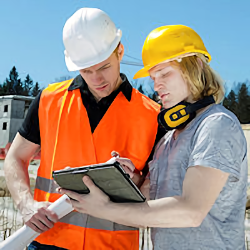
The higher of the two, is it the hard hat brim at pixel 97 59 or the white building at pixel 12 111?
the white building at pixel 12 111

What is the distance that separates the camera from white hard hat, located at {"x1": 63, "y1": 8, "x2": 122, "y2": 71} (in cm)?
280

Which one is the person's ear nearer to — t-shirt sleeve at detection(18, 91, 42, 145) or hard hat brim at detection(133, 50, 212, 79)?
hard hat brim at detection(133, 50, 212, 79)

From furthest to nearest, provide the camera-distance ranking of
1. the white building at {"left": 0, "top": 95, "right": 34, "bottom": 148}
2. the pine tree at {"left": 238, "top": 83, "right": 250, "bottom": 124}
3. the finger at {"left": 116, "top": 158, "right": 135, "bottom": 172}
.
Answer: the pine tree at {"left": 238, "top": 83, "right": 250, "bottom": 124} < the white building at {"left": 0, "top": 95, "right": 34, "bottom": 148} < the finger at {"left": 116, "top": 158, "right": 135, "bottom": 172}

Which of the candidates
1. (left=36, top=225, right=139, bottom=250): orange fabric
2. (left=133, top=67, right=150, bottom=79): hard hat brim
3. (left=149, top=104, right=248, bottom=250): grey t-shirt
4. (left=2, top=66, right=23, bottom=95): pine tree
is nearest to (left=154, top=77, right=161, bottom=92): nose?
(left=133, top=67, right=150, bottom=79): hard hat brim

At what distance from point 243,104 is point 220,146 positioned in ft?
130

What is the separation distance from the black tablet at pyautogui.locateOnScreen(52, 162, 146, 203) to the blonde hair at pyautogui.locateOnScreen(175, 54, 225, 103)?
0.63 m

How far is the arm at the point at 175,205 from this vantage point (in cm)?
209

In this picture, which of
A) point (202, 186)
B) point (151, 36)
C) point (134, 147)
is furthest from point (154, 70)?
point (202, 186)

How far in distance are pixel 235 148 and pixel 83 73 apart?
1.23 metres

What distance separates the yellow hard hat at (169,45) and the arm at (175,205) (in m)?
0.69


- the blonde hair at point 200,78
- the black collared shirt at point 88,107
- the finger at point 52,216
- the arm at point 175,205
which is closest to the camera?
the arm at point 175,205

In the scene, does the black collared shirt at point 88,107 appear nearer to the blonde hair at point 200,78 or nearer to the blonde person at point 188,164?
the blonde person at point 188,164

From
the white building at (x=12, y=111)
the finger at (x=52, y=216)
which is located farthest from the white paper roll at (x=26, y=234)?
the white building at (x=12, y=111)

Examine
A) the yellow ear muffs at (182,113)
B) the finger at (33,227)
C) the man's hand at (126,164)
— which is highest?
the yellow ear muffs at (182,113)
